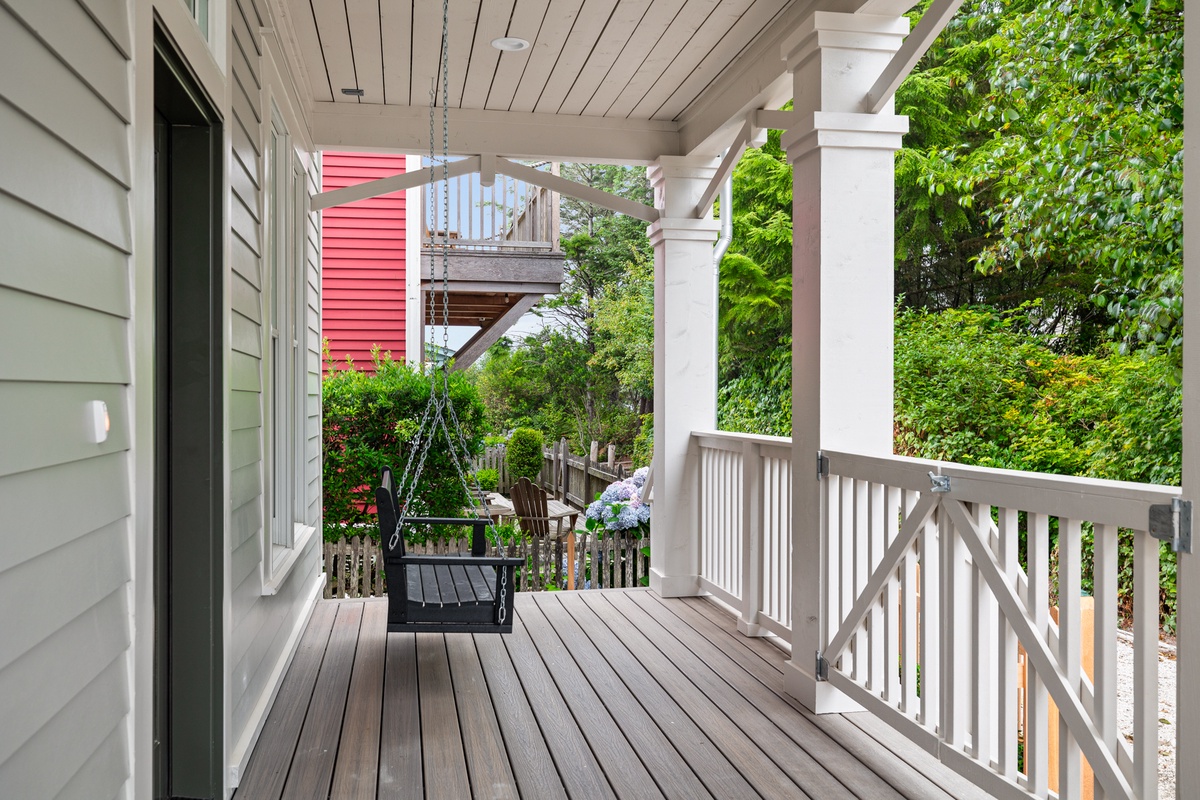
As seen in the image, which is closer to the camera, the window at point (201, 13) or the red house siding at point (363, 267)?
the window at point (201, 13)

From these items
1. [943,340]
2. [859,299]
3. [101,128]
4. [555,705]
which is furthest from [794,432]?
[943,340]

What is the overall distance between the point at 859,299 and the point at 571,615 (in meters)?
2.41

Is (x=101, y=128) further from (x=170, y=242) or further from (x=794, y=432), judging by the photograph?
(x=794, y=432)

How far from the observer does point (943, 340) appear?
9148 millimetres

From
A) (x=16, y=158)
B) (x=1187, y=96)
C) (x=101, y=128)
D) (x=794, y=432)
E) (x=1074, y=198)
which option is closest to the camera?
(x=16, y=158)

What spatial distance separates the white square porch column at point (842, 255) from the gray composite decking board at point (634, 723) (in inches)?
26.1

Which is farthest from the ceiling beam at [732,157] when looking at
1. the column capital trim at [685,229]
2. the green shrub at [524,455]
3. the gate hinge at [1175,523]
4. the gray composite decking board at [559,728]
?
the green shrub at [524,455]

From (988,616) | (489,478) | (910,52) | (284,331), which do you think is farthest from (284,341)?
(489,478)

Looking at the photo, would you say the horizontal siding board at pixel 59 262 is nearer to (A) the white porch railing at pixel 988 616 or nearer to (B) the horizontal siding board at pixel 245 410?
(B) the horizontal siding board at pixel 245 410

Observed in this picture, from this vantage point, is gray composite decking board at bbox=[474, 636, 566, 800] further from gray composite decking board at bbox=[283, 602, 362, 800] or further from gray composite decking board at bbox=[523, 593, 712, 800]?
gray composite decking board at bbox=[283, 602, 362, 800]

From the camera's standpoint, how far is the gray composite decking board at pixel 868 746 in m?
2.84

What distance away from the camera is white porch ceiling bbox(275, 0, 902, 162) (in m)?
3.98

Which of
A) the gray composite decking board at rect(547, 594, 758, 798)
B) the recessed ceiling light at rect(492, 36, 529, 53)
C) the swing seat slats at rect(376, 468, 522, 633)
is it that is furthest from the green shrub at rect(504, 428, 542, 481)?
the swing seat slats at rect(376, 468, 522, 633)

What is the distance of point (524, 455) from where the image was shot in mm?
13039
